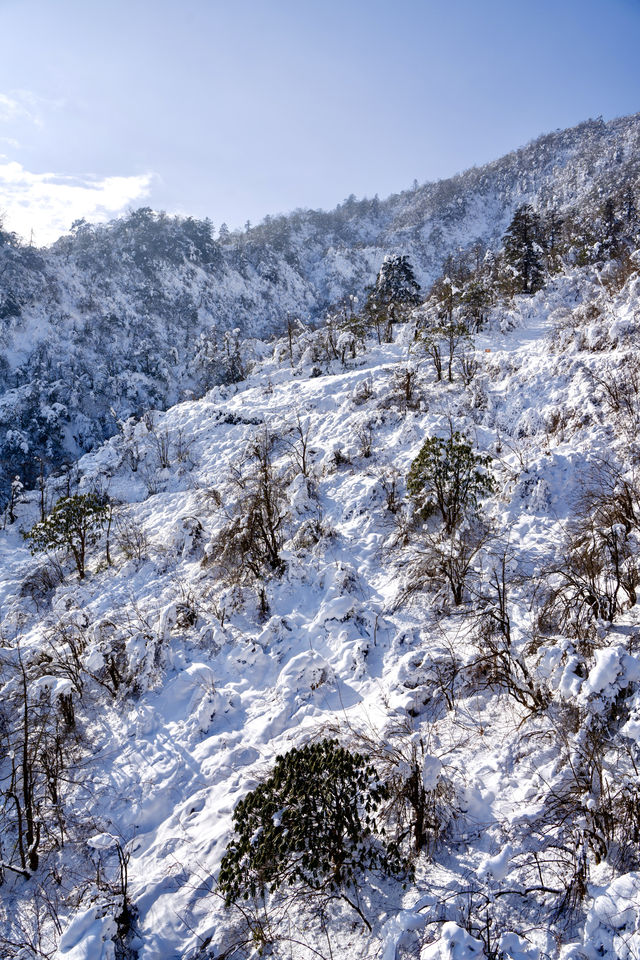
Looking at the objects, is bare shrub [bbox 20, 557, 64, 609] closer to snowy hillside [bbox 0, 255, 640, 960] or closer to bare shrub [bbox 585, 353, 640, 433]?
snowy hillside [bbox 0, 255, 640, 960]

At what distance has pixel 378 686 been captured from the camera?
530cm

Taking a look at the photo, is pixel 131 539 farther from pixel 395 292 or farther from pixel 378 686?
pixel 395 292

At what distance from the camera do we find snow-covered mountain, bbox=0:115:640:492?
119 feet

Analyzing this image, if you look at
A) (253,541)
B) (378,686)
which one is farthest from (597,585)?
(253,541)

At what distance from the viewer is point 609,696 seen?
3373 millimetres

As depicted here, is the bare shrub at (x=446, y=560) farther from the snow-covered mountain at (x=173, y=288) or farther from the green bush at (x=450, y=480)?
the snow-covered mountain at (x=173, y=288)

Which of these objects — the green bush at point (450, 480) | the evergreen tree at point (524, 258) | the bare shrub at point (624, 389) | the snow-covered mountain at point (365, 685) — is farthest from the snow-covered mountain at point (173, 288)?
the bare shrub at point (624, 389)

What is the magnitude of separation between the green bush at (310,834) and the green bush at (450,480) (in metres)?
4.89

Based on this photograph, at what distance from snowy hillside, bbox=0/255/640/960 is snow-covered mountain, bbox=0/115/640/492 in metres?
20.5

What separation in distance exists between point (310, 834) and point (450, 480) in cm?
577

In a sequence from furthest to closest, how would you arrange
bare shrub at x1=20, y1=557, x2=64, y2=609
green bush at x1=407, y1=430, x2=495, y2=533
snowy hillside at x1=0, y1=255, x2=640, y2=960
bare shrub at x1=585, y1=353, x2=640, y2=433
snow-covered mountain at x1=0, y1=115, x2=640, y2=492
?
snow-covered mountain at x1=0, y1=115, x2=640, y2=492 → bare shrub at x1=20, y1=557, x2=64, y2=609 → bare shrub at x1=585, y1=353, x2=640, y2=433 → green bush at x1=407, y1=430, x2=495, y2=533 → snowy hillside at x1=0, y1=255, x2=640, y2=960

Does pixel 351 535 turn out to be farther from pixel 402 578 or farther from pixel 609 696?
pixel 609 696

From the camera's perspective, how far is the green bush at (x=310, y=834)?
300 cm

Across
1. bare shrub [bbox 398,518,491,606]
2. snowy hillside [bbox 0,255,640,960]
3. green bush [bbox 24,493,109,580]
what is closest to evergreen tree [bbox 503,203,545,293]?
snowy hillside [bbox 0,255,640,960]
